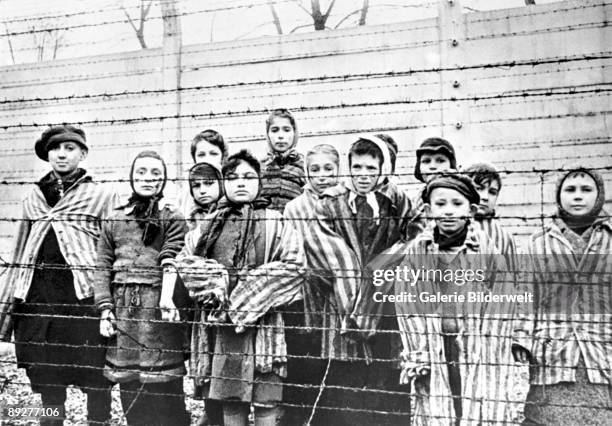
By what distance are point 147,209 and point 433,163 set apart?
1655mm

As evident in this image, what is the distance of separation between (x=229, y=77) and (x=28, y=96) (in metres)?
1.46

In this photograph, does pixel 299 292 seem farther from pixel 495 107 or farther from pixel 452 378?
pixel 495 107

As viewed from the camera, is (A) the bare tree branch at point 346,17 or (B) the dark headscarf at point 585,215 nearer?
(B) the dark headscarf at point 585,215

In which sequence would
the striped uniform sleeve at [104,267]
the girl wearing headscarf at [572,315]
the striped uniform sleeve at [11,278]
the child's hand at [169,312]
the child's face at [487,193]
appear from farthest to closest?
1. the striped uniform sleeve at [11,278]
2. the striped uniform sleeve at [104,267]
3. the child's hand at [169,312]
4. the child's face at [487,193]
5. the girl wearing headscarf at [572,315]

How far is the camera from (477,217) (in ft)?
11.5

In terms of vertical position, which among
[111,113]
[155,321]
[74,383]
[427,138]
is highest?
[111,113]

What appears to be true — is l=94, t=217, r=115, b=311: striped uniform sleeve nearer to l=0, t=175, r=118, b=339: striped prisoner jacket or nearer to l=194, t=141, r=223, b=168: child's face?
l=0, t=175, r=118, b=339: striped prisoner jacket

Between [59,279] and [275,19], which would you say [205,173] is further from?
[59,279]

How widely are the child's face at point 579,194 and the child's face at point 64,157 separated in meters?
2.86

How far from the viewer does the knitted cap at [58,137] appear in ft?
14.1

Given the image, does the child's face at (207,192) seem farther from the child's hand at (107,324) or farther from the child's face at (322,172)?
the child's hand at (107,324)

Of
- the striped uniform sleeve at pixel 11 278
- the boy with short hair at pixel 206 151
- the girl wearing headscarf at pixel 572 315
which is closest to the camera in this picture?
the girl wearing headscarf at pixel 572 315

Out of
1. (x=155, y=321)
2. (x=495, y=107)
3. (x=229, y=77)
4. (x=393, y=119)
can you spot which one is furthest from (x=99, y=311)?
(x=495, y=107)

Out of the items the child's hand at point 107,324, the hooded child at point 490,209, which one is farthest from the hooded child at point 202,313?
the hooded child at point 490,209
